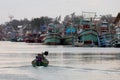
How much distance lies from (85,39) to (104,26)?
33.8 m

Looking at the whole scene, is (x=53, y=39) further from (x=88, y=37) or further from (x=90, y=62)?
(x=90, y=62)

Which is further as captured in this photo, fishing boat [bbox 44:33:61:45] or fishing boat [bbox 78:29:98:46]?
fishing boat [bbox 44:33:61:45]

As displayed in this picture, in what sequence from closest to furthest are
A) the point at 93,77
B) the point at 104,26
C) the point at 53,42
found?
1. the point at 93,77
2. the point at 53,42
3. the point at 104,26

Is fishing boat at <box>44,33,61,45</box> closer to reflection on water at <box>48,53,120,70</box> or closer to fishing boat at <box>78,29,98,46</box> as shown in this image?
fishing boat at <box>78,29,98,46</box>

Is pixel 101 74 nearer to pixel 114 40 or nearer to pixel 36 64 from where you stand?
pixel 36 64

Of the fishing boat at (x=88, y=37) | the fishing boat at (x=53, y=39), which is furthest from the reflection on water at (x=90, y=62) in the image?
the fishing boat at (x=53, y=39)

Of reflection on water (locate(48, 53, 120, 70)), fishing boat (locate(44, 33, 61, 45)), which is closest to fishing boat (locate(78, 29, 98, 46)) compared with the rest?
fishing boat (locate(44, 33, 61, 45))

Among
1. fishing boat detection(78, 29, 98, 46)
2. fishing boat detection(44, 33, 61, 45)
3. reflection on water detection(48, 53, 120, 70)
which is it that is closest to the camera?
reflection on water detection(48, 53, 120, 70)

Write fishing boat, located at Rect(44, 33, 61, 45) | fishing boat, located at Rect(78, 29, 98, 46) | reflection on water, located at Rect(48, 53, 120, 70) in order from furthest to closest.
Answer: fishing boat, located at Rect(44, 33, 61, 45), fishing boat, located at Rect(78, 29, 98, 46), reflection on water, located at Rect(48, 53, 120, 70)

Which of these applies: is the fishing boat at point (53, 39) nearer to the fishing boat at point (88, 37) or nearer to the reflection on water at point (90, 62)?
the fishing boat at point (88, 37)

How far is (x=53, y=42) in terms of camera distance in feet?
494

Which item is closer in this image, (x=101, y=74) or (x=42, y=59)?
(x=101, y=74)

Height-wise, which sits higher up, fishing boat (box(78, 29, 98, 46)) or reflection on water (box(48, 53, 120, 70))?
fishing boat (box(78, 29, 98, 46))

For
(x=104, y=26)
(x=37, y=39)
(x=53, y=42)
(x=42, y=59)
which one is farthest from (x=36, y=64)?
(x=37, y=39)
